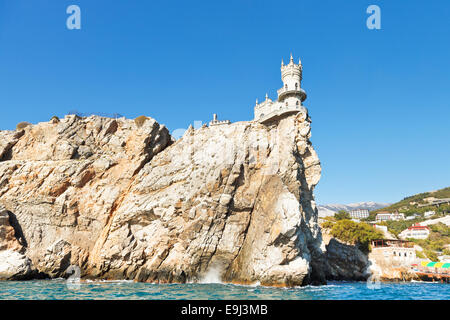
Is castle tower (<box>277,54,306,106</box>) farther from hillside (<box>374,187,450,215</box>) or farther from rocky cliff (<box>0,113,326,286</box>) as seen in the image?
hillside (<box>374,187,450,215</box>)

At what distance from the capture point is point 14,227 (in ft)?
125

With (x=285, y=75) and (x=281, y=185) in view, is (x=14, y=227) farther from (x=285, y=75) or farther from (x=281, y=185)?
(x=285, y=75)

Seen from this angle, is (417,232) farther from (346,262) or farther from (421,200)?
(421,200)

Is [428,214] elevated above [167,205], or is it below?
below

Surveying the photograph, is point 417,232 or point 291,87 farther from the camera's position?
point 417,232

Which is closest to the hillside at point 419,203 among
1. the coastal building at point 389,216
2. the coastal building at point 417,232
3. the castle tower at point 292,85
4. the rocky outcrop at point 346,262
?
the coastal building at point 389,216

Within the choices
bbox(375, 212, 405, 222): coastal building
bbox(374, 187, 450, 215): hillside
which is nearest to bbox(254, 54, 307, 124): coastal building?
bbox(375, 212, 405, 222): coastal building

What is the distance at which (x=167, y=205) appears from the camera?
36.1 m

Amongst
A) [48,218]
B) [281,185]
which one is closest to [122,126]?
[48,218]

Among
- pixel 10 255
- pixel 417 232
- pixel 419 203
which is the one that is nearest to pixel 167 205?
pixel 10 255

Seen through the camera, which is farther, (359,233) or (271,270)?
(359,233)

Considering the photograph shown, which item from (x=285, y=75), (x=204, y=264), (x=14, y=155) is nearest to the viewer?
(x=204, y=264)

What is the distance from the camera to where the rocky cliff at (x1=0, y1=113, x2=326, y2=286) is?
32.8 meters
